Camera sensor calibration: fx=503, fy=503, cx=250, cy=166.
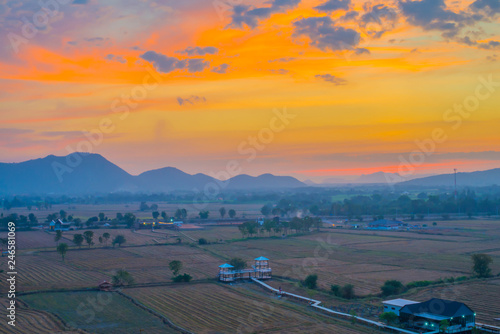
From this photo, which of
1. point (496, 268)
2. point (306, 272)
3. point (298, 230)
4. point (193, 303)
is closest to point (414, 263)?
point (496, 268)

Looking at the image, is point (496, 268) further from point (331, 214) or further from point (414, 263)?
point (331, 214)

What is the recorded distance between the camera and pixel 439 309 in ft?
71.6

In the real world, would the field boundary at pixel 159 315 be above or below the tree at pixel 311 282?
below

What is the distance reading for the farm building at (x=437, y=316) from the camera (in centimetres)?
2108

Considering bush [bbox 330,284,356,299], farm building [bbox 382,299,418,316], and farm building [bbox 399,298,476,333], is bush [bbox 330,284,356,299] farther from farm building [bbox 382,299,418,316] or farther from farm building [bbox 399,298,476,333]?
farm building [bbox 399,298,476,333]

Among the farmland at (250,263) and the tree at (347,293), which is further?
the tree at (347,293)

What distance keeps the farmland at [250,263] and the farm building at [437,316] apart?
167 cm

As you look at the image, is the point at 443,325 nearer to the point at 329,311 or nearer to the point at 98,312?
the point at 329,311

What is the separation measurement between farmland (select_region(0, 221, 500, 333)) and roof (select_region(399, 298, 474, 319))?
1833mm

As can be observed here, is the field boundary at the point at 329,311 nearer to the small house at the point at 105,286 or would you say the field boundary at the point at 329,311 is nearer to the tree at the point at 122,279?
the tree at the point at 122,279

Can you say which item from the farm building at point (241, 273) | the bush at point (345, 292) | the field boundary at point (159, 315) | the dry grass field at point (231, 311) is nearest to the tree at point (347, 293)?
the bush at point (345, 292)

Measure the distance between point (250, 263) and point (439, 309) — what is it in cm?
1993

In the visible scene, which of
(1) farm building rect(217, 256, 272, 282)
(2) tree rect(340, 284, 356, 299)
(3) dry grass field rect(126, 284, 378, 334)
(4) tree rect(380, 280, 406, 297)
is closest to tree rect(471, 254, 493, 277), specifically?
(4) tree rect(380, 280, 406, 297)

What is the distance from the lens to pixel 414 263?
3888 centimetres
